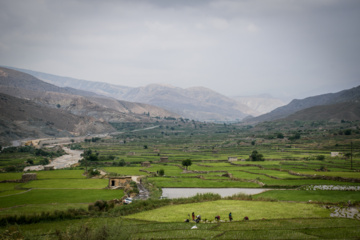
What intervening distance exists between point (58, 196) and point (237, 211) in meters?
20.2

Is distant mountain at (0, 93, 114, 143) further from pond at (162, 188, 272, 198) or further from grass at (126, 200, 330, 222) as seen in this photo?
grass at (126, 200, 330, 222)

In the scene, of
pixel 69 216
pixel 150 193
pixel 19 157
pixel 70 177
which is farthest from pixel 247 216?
pixel 19 157

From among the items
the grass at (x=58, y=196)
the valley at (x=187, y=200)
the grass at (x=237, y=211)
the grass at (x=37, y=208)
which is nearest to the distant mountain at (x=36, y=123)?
the valley at (x=187, y=200)

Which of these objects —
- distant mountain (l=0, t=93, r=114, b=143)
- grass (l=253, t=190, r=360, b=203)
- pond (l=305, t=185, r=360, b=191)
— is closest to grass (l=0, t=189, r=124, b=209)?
grass (l=253, t=190, r=360, b=203)

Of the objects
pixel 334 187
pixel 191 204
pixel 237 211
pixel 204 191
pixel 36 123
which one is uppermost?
pixel 36 123

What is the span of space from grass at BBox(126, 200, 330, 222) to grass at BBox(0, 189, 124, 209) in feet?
28.5

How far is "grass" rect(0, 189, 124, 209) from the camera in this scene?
32191 mm

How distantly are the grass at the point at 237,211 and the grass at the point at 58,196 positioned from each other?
8697 millimetres

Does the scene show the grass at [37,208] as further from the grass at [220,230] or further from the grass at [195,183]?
the grass at [195,183]

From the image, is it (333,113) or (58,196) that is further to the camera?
(333,113)

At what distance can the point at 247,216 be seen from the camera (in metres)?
25.0

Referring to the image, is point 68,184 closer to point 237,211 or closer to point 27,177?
point 27,177

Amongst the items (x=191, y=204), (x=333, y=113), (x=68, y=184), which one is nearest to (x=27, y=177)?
(x=68, y=184)

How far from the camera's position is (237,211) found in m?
27.0
